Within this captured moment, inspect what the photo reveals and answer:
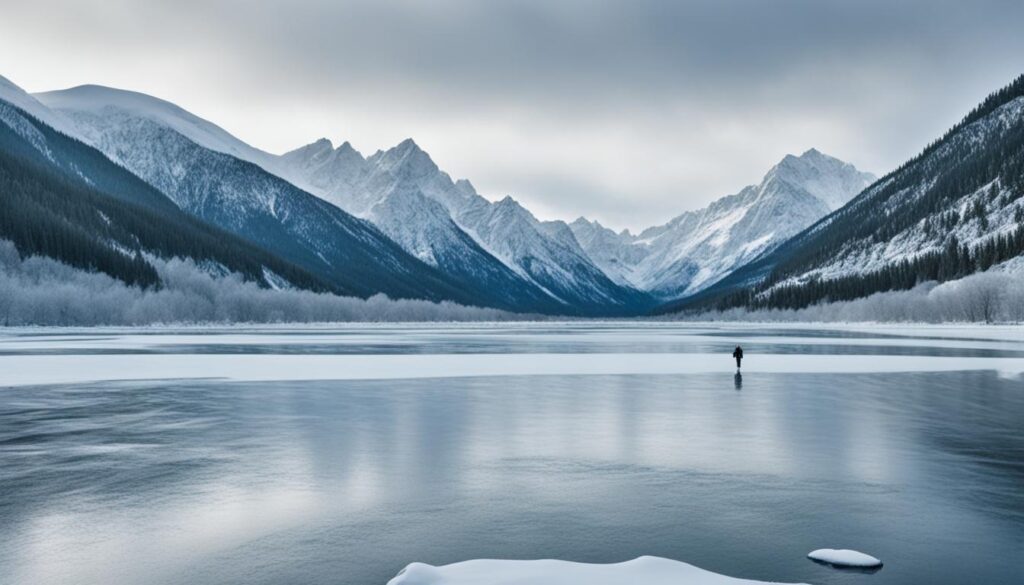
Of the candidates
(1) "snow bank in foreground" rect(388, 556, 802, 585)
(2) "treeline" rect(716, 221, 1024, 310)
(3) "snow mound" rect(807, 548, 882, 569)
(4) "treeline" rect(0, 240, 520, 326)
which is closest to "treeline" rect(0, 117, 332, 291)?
(4) "treeline" rect(0, 240, 520, 326)

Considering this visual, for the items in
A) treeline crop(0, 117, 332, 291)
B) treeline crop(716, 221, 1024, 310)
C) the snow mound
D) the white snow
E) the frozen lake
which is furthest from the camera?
treeline crop(0, 117, 332, 291)

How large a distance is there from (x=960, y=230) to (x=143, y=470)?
217112 mm

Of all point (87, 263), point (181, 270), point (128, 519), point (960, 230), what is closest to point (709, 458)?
point (128, 519)

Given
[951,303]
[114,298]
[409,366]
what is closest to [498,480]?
[409,366]

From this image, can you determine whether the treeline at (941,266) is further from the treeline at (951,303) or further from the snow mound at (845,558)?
the snow mound at (845,558)

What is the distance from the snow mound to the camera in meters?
10.2

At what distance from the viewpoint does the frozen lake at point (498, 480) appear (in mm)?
Answer: 10656

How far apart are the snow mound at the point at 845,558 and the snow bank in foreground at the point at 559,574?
166cm

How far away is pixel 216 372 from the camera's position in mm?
42156

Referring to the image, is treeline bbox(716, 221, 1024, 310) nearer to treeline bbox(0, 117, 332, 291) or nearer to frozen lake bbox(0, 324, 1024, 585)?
frozen lake bbox(0, 324, 1024, 585)

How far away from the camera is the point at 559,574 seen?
956 centimetres

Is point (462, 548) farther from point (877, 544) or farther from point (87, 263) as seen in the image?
point (87, 263)

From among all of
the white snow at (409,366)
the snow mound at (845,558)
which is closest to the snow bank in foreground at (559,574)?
the snow mound at (845,558)

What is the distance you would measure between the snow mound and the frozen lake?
0.23m
